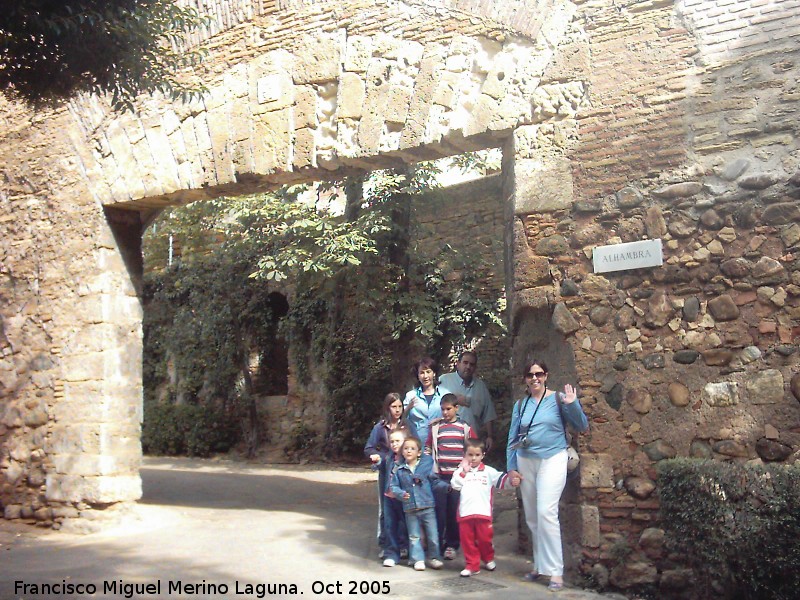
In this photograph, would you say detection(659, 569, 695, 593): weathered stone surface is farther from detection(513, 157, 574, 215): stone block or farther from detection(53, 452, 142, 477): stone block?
detection(53, 452, 142, 477): stone block

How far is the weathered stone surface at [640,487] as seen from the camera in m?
5.04

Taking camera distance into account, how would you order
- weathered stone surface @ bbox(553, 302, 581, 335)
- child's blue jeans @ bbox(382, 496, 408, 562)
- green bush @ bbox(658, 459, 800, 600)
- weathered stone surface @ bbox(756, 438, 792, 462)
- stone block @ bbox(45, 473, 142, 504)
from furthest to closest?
stone block @ bbox(45, 473, 142, 504) → child's blue jeans @ bbox(382, 496, 408, 562) → weathered stone surface @ bbox(553, 302, 581, 335) → weathered stone surface @ bbox(756, 438, 792, 462) → green bush @ bbox(658, 459, 800, 600)

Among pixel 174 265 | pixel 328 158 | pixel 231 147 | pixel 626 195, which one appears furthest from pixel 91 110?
pixel 174 265

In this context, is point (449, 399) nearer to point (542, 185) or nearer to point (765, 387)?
point (542, 185)

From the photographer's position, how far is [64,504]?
278 inches

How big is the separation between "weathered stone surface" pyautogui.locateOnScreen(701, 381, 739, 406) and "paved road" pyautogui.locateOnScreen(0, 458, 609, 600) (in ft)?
4.46

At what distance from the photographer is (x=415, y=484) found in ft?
18.0

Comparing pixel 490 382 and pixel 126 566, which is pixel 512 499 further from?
pixel 126 566

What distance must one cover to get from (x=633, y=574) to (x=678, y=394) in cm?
112

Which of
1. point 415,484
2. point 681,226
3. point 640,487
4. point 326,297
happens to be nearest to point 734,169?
point 681,226

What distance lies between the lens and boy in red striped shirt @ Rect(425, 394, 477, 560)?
5.68 metres

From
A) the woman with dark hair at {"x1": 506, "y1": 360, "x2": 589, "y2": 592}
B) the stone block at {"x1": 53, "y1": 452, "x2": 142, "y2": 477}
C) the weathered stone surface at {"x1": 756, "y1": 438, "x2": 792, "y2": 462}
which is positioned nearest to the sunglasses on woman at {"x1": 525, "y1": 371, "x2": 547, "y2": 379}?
the woman with dark hair at {"x1": 506, "y1": 360, "x2": 589, "y2": 592}

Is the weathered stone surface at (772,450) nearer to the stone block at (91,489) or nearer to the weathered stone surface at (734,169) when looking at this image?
the weathered stone surface at (734,169)

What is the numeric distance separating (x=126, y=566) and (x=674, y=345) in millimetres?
3823
